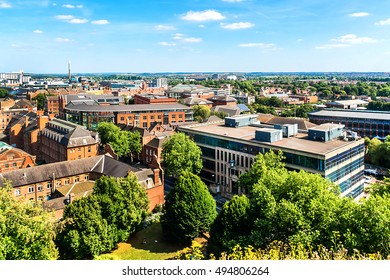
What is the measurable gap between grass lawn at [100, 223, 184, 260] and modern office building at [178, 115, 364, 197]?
1639 centimetres

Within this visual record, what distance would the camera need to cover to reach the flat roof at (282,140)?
151 ft

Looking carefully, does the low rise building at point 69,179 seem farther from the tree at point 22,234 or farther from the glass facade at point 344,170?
the glass facade at point 344,170

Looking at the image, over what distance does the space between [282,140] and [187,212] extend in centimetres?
2185

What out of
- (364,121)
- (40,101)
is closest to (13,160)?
(364,121)

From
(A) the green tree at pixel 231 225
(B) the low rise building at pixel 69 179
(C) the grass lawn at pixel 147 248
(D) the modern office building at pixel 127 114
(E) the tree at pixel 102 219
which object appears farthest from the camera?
(D) the modern office building at pixel 127 114

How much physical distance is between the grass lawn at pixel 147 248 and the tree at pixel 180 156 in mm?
13824

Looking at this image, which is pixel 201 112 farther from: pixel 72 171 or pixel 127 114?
pixel 72 171

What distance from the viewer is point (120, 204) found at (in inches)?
1411

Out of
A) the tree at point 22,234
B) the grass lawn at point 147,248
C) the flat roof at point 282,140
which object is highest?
the flat roof at point 282,140

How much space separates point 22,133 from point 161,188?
53.7m

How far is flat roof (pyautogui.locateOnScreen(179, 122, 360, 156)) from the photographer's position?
46125mm

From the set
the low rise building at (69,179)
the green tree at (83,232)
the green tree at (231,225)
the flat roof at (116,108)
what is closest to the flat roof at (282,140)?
the low rise building at (69,179)

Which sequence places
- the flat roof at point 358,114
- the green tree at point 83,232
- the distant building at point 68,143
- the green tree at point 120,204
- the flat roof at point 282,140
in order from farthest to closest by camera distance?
the flat roof at point 358,114 < the distant building at point 68,143 < the flat roof at point 282,140 < the green tree at point 120,204 < the green tree at point 83,232
